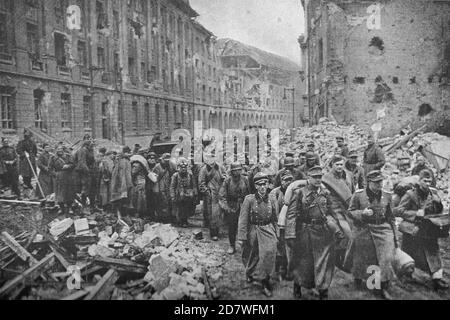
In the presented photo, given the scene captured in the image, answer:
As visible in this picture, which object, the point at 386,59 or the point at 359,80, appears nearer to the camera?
the point at 386,59

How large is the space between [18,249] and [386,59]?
380 inches

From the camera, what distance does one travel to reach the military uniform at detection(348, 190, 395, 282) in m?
5.13

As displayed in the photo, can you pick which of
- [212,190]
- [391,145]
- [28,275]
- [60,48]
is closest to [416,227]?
[212,190]

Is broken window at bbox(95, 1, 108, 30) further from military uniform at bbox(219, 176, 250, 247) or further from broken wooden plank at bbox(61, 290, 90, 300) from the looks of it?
broken wooden plank at bbox(61, 290, 90, 300)

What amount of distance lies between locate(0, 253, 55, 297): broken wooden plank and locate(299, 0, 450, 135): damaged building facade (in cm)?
813

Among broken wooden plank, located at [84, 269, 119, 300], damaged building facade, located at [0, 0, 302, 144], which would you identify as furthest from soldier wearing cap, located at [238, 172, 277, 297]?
damaged building facade, located at [0, 0, 302, 144]

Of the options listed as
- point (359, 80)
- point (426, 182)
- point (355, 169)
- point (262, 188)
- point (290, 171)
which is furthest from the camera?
point (359, 80)

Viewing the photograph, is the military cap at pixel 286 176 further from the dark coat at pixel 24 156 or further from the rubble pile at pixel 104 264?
the dark coat at pixel 24 156

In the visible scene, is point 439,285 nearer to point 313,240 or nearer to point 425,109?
point 313,240

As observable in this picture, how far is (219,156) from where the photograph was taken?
846 cm

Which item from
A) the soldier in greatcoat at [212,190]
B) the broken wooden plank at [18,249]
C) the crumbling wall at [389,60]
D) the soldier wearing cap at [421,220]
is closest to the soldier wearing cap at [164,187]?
the soldier in greatcoat at [212,190]

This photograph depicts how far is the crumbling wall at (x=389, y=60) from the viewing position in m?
10.1

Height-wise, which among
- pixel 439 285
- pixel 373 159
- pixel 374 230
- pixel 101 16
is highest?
pixel 101 16

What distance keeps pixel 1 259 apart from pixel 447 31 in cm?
1163
